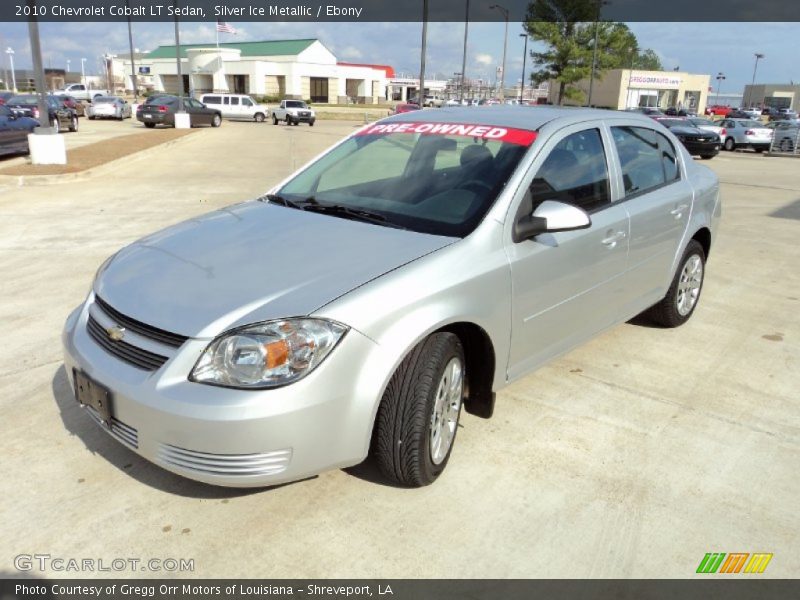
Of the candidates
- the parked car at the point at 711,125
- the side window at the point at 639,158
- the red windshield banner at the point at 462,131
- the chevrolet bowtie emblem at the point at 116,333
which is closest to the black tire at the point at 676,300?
the side window at the point at 639,158

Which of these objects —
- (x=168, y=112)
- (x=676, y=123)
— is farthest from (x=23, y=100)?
(x=676, y=123)

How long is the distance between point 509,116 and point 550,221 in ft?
3.55

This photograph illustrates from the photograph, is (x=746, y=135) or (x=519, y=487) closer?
(x=519, y=487)

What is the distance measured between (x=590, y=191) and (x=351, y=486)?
217 cm

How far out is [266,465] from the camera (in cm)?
256

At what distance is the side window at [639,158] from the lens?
169 inches

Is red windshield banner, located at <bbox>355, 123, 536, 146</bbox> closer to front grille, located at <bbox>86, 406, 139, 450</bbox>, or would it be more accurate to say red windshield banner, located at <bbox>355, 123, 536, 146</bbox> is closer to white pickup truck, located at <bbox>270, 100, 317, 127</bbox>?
front grille, located at <bbox>86, 406, 139, 450</bbox>

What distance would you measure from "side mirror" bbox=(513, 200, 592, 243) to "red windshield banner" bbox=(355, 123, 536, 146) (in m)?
0.50

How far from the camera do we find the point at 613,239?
3.97m

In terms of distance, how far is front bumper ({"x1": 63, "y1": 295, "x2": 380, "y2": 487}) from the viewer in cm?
248

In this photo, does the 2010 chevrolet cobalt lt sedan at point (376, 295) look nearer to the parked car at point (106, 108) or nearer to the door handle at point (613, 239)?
the door handle at point (613, 239)

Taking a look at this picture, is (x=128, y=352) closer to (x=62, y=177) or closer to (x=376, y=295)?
(x=376, y=295)

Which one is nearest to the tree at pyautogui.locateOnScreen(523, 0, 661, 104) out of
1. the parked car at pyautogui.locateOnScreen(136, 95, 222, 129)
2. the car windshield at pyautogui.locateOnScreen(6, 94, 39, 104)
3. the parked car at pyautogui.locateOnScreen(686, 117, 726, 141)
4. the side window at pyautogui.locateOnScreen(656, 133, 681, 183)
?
the parked car at pyautogui.locateOnScreen(686, 117, 726, 141)
